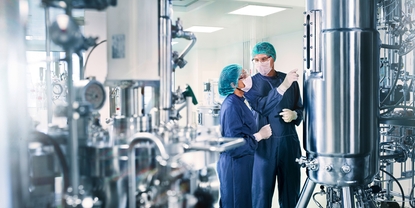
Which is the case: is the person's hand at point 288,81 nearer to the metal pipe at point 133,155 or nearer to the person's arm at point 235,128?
the person's arm at point 235,128

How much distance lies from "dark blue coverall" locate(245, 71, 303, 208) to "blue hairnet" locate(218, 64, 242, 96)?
0.60ft

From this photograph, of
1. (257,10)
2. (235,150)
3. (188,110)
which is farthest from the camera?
(257,10)

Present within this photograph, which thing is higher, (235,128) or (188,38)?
(188,38)

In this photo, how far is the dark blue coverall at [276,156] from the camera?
1975 millimetres

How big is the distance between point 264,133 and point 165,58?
1224 mm

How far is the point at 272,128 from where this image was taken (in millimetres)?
1988

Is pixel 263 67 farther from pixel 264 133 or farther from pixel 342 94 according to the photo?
pixel 342 94

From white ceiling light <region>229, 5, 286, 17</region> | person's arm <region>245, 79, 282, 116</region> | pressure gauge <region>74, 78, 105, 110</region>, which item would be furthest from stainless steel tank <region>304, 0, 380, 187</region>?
white ceiling light <region>229, 5, 286, 17</region>

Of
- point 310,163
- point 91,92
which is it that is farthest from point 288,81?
point 91,92

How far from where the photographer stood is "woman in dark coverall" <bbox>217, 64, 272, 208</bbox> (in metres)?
1.77

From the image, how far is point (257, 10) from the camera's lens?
3.12m

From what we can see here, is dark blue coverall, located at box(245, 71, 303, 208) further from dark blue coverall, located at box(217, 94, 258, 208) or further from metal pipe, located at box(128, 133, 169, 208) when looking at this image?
metal pipe, located at box(128, 133, 169, 208)

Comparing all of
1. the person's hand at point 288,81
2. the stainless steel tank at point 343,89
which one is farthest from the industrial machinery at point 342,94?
the person's hand at point 288,81

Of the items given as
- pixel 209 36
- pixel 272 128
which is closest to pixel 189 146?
pixel 209 36
